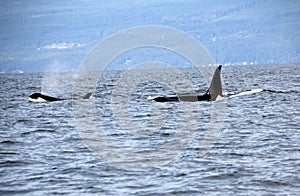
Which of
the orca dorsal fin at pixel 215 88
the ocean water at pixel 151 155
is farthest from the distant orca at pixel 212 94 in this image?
the ocean water at pixel 151 155

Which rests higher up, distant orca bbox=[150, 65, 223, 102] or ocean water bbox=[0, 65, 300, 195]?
distant orca bbox=[150, 65, 223, 102]

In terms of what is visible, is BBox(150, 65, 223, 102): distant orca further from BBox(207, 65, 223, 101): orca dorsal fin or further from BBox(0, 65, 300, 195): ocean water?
BBox(0, 65, 300, 195): ocean water

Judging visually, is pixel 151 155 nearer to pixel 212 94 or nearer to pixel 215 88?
pixel 215 88

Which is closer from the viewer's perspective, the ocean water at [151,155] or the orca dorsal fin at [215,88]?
the ocean water at [151,155]

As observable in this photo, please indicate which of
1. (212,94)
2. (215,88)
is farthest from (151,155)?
(212,94)

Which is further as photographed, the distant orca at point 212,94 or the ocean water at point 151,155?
the distant orca at point 212,94

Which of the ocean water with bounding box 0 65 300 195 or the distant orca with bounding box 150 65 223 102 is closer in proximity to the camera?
the ocean water with bounding box 0 65 300 195

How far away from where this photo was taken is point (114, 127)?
25.7 meters

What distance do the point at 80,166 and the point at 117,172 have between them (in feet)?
3.71

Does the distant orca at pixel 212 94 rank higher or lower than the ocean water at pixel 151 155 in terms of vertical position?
higher

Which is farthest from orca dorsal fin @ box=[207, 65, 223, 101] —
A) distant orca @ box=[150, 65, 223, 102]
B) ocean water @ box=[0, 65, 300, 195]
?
ocean water @ box=[0, 65, 300, 195]

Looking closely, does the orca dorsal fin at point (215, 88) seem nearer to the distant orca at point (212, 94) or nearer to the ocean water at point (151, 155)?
the distant orca at point (212, 94)

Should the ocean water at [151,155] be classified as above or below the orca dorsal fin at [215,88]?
below

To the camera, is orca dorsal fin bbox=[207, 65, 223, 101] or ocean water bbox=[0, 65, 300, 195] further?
orca dorsal fin bbox=[207, 65, 223, 101]
